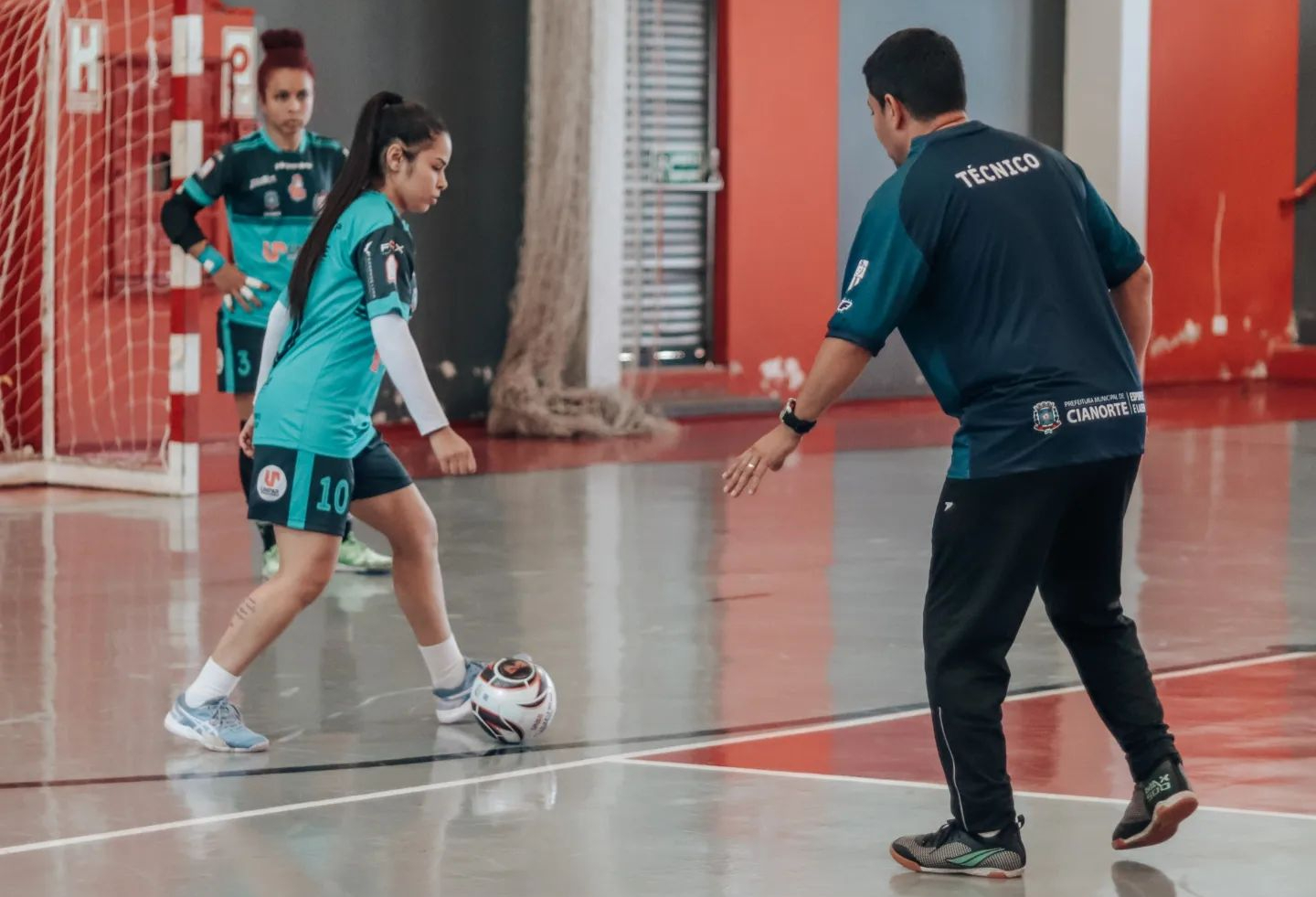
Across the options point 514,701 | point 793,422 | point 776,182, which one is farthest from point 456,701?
point 776,182

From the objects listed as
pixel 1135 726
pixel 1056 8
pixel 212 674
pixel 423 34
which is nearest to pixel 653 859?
pixel 1135 726

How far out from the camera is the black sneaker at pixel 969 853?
4.22 m

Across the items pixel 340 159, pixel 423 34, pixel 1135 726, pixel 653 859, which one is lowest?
pixel 653 859

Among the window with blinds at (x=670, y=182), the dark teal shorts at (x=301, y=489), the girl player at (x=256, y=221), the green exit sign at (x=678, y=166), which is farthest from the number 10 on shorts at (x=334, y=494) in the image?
the green exit sign at (x=678, y=166)

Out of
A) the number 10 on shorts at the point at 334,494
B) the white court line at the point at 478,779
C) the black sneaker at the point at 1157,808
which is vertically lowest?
the white court line at the point at 478,779

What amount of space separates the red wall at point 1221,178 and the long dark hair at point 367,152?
12.4 m

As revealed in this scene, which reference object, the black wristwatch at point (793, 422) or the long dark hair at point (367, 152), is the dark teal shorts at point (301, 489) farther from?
the black wristwatch at point (793, 422)

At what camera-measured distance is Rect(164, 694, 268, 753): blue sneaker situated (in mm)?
5301

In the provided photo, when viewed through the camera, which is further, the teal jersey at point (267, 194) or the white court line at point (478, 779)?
the teal jersey at point (267, 194)

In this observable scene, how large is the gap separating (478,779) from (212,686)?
0.78 metres

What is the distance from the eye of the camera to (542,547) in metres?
8.62

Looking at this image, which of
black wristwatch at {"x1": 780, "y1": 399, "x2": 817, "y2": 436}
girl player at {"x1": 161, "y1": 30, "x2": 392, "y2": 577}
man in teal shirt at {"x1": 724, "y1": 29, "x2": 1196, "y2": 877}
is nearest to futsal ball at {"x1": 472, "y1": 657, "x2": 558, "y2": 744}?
man in teal shirt at {"x1": 724, "y1": 29, "x2": 1196, "y2": 877}

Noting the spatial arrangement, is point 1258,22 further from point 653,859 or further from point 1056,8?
point 653,859

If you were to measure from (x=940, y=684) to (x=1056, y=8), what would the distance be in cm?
1320
